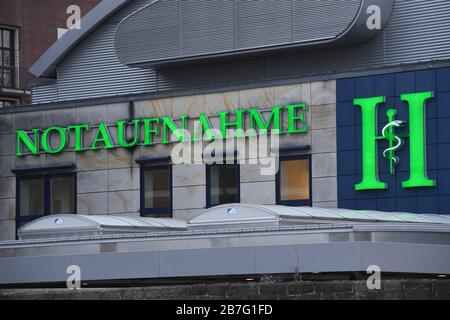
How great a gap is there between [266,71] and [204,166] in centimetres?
499

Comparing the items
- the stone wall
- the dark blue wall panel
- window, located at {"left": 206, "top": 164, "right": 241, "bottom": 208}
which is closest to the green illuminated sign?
window, located at {"left": 206, "top": 164, "right": 241, "bottom": 208}

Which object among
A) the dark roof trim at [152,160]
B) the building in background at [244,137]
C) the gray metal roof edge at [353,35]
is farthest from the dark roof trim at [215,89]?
the dark roof trim at [152,160]

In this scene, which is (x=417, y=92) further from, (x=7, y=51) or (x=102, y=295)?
(x=7, y=51)

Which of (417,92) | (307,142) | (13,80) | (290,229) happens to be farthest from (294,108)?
(13,80)

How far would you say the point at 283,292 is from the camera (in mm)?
→ 24766

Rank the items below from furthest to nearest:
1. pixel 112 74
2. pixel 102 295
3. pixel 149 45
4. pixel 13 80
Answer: pixel 13 80 < pixel 112 74 < pixel 149 45 < pixel 102 295

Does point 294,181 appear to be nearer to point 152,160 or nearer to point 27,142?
point 152,160

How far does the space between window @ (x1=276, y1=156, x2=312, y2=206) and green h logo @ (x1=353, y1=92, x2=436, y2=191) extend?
2.16m

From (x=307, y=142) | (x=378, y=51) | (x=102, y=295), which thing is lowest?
(x=102, y=295)

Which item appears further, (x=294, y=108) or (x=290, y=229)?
(x=294, y=108)

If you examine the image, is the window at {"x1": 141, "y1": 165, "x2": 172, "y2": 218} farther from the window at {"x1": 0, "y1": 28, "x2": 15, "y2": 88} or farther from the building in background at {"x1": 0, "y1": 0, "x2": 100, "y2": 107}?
the window at {"x1": 0, "y1": 28, "x2": 15, "y2": 88}

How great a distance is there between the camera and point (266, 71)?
53062 millimetres

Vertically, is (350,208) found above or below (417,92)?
below

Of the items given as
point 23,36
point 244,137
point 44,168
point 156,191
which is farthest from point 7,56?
point 244,137
